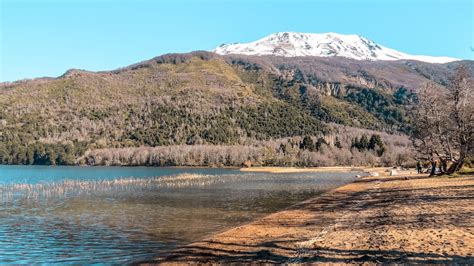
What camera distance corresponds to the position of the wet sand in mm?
15699

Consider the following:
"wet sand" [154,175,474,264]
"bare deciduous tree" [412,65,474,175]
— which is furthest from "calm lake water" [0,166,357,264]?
"bare deciduous tree" [412,65,474,175]

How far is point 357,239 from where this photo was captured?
19.5 metres

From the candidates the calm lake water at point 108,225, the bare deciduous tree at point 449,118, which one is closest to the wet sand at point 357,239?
the calm lake water at point 108,225

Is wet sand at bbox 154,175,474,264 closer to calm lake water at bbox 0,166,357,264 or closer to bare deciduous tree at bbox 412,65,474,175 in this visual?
calm lake water at bbox 0,166,357,264

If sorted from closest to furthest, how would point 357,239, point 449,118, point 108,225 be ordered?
point 357,239 → point 108,225 → point 449,118

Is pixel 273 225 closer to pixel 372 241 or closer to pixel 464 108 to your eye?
pixel 372 241

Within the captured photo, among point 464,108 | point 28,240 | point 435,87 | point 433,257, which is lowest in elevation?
point 28,240

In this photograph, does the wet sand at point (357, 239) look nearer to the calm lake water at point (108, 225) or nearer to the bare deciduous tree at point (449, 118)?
the calm lake water at point (108, 225)

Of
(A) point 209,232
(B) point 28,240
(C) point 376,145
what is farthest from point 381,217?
(C) point 376,145

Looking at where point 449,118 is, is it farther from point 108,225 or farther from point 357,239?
point 108,225

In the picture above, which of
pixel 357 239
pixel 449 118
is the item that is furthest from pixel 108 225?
pixel 449 118

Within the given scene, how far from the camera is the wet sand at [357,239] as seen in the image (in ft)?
51.5

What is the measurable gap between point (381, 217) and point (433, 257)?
A: 38.9 feet

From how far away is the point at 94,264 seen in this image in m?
19.7
